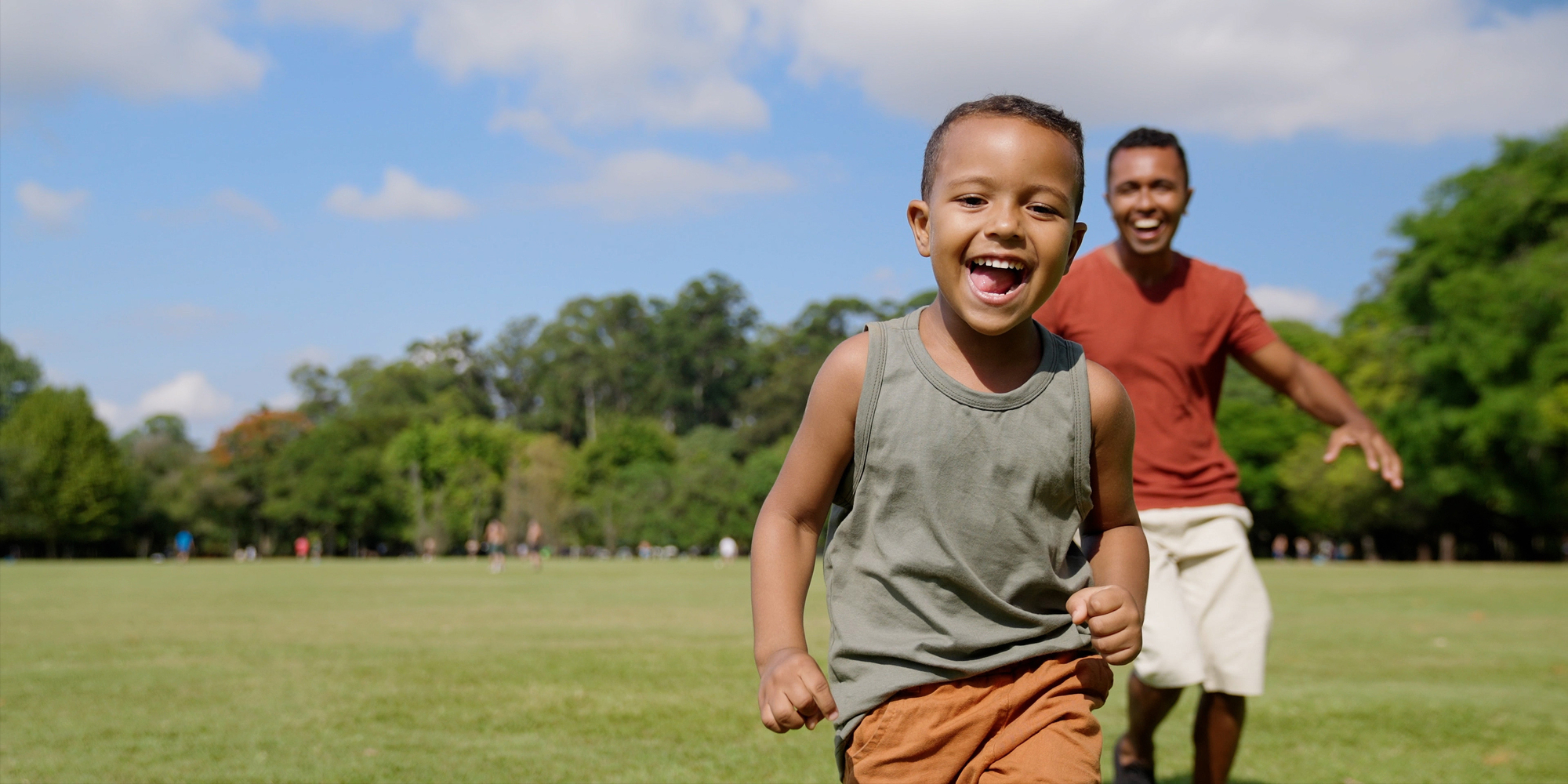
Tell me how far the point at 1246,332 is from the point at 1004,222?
2746 mm

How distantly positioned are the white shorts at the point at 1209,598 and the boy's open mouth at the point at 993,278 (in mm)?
2477

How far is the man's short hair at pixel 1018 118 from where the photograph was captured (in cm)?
260

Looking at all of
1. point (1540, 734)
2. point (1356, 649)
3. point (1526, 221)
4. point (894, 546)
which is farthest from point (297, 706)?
point (1526, 221)

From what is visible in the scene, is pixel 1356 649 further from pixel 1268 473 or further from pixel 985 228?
Answer: pixel 1268 473

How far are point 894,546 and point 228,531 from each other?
305 ft

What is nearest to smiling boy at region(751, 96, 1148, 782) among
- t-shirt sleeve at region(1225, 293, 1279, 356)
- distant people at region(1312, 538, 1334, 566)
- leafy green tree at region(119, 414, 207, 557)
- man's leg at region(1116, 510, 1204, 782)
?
man's leg at region(1116, 510, 1204, 782)

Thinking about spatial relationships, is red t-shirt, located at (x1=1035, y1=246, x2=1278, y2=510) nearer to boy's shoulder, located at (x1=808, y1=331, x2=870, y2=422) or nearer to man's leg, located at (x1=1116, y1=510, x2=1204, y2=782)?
man's leg, located at (x1=1116, y1=510, x2=1204, y2=782)

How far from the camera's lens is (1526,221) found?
43625 millimetres

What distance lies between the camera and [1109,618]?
8.18ft

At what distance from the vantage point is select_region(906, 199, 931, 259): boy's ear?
108 inches

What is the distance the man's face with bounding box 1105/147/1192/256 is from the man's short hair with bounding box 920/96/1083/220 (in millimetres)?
2185

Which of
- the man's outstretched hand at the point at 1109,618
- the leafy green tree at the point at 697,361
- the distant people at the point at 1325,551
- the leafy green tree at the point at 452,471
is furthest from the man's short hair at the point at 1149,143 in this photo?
the leafy green tree at the point at 697,361

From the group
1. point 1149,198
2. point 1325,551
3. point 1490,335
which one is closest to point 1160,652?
point 1149,198

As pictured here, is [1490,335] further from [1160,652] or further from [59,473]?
[59,473]
